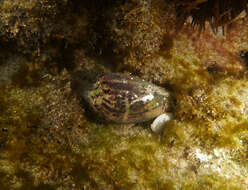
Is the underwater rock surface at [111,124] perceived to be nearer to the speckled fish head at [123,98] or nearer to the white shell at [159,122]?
the white shell at [159,122]

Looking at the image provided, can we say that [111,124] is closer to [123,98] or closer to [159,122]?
[123,98]

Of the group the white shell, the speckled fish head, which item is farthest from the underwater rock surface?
the speckled fish head

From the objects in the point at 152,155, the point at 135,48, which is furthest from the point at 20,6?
the point at 152,155

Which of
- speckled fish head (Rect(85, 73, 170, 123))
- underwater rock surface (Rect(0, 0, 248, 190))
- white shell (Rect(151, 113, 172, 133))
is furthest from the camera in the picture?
white shell (Rect(151, 113, 172, 133))

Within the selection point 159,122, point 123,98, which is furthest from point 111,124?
point 159,122

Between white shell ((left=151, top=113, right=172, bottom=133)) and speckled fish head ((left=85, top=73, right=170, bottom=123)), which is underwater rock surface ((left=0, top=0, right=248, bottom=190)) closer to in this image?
white shell ((left=151, top=113, right=172, bottom=133))

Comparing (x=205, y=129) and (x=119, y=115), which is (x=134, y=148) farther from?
(x=205, y=129)
